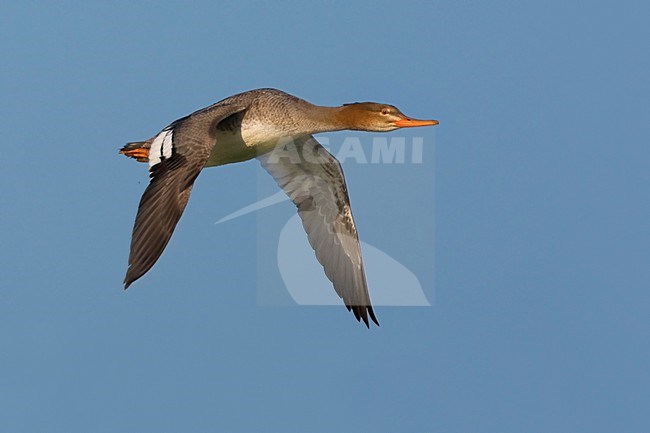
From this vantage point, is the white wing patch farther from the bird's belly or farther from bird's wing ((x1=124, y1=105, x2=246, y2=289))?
the bird's belly

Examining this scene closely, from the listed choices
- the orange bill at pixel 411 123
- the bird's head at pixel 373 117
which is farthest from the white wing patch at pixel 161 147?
the orange bill at pixel 411 123

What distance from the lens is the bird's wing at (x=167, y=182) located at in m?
11.3

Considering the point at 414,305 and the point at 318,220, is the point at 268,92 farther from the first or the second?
the point at 414,305

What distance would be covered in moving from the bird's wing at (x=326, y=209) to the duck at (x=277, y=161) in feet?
0.04

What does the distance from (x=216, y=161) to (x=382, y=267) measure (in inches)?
125

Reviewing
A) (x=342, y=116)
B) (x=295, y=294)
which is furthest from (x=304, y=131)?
(x=295, y=294)

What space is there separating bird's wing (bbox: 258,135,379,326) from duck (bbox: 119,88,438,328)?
0.04 feet

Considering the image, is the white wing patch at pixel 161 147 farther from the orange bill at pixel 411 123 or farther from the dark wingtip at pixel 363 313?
the dark wingtip at pixel 363 313

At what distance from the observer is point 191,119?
13.0 meters

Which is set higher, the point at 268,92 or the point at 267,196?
the point at 268,92

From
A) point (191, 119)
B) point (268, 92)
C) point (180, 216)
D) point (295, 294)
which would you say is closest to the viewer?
point (180, 216)

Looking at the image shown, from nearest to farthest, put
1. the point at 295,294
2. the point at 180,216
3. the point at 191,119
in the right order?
the point at 180,216, the point at 191,119, the point at 295,294

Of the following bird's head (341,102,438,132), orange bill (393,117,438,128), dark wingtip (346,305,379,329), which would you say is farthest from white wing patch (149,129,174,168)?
dark wingtip (346,305,379,329)

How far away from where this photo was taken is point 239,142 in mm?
13680
